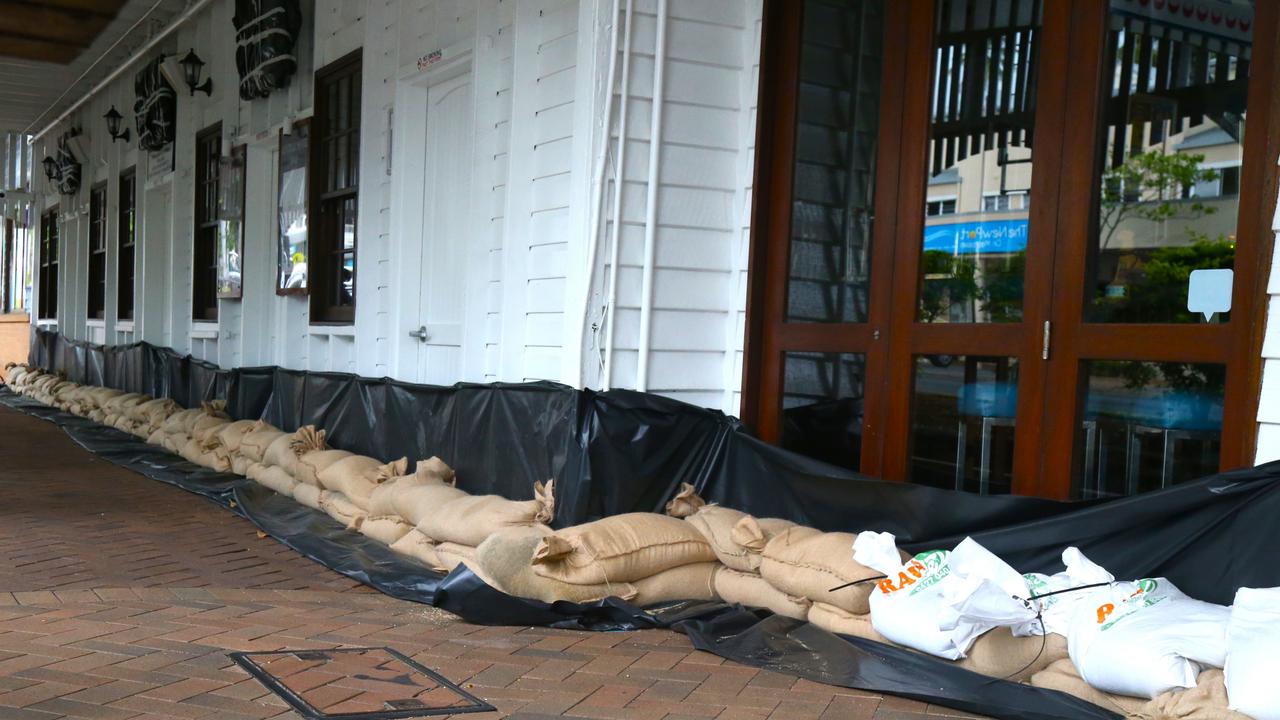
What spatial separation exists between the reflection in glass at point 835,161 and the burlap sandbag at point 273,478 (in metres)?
3.91

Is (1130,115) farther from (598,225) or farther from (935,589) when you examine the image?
(598,225)

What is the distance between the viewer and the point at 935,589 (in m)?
3.69

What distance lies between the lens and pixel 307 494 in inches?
286

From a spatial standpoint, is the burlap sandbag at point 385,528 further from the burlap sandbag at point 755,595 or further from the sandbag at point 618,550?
the burlap sandbag at point 755,595

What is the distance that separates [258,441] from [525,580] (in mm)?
4564

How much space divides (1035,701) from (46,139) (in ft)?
71.6

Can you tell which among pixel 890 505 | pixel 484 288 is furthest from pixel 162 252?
pixel 890 505

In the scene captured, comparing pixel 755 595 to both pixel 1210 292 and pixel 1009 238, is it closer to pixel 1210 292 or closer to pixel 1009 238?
pixel 1009 238

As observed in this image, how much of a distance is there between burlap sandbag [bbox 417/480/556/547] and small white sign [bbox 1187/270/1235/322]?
2898mm

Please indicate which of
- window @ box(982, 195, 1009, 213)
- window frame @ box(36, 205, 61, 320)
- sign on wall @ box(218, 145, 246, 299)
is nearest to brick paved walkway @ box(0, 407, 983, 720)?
window @ box(982, 195, 1009, 213)

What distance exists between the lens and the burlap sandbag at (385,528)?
599cm

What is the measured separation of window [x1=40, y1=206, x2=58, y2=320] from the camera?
68.0 ft

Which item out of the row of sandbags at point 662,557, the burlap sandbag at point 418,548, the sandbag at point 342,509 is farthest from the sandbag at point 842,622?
the sandbag at point 342,509

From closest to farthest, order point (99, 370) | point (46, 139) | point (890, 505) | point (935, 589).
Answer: point (935, 589) → point (890, 505) → point (99, 370) → point (46, 139)
